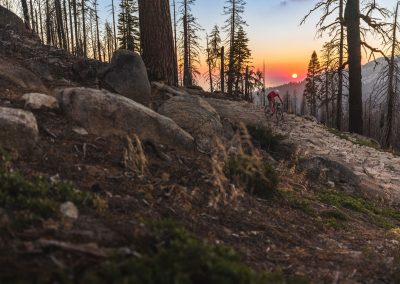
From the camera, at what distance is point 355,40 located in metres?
17.8

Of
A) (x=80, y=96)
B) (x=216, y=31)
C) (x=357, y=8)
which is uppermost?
(x=216, y=31)

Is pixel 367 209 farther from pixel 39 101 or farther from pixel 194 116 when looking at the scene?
pixel 39 101

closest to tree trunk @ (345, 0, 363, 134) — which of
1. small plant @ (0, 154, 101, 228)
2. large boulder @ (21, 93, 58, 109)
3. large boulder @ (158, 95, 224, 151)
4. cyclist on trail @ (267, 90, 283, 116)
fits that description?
cyclist on trail @ (267, 90, 283, 116)

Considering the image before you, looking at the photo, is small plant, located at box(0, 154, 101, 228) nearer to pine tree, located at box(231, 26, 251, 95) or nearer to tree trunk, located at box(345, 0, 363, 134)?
tree trunk, located at box(345, 0, 363, 134)

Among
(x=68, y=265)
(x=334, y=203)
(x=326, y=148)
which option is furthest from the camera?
(x=326, y=148)

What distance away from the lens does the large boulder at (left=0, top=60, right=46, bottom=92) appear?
7230 millimetres

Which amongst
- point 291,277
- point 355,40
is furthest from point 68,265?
point 355,40

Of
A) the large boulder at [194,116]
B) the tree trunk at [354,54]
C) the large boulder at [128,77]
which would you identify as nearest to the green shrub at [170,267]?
the large boulder at [194,116]

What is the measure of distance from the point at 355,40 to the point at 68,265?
1728 centimetres

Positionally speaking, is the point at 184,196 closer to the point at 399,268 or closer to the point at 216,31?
the point at 399,268

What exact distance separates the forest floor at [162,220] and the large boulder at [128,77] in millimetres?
2700

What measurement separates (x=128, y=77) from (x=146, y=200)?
5.03 m

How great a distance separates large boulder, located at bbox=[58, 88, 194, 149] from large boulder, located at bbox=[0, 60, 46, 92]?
0.78 m

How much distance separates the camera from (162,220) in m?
4.02
